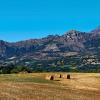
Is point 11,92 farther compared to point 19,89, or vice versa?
point 19,89

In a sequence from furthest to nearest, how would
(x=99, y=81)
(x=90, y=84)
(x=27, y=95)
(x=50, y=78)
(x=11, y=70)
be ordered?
(x=11, y=70) < (x=50, y=78) < (x=99, y=81) < (x=90, y=84) < (x=27, y=95)

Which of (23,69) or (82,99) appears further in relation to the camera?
(23,69)

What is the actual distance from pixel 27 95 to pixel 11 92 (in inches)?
87.6

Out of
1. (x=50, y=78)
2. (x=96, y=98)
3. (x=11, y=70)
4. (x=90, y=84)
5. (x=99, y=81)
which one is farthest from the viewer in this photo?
(x=11, y=70)

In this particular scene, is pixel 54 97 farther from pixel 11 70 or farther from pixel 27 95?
pixel 11 70

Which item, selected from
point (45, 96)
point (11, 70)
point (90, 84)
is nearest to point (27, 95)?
point (45, 96)

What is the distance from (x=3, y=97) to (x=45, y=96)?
4.60 metres

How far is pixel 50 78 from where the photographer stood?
223 ft

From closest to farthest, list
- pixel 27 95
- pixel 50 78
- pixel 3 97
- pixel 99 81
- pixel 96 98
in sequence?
pixel 3 97 < pixel 27 95 < pixel 96 98 < pixel 99 81 < pixel 50 78

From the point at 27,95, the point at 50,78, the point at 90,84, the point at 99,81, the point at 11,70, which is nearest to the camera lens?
the point at 27,95

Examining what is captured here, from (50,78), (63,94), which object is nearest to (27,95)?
(63,94)

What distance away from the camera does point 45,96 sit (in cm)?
3800

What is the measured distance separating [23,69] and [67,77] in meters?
31.5

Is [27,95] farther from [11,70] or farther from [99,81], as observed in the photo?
[11,70]
